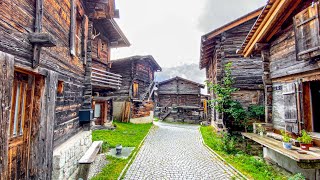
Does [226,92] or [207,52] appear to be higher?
[207,52]

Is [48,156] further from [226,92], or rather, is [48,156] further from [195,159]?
[226,92]

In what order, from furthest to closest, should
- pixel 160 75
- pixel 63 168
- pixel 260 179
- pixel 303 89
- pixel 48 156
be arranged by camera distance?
pixel 160 75, pixel 303 89, pixel 260 179, pixel 63 168, pixel 48 156

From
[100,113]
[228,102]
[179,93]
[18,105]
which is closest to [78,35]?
[18,105]

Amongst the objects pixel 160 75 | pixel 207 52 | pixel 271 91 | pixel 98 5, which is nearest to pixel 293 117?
pixel 271 91

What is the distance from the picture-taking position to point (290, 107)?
6457mm

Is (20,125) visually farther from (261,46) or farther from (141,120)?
(141,120)

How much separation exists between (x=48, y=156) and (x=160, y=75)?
308 feet

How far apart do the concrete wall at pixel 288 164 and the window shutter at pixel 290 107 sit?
3.35 ft

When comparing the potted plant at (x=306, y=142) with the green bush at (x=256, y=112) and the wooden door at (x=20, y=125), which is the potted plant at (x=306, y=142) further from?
the wooden door at (x=20, y=125)

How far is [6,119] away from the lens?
2555mm

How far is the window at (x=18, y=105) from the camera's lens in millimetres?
3266

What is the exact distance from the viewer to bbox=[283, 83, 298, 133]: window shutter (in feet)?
20.3

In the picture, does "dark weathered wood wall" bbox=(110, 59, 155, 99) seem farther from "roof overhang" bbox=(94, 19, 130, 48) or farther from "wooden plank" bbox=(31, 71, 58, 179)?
"wooden plank" bbox=(31, 71, 58, 179)

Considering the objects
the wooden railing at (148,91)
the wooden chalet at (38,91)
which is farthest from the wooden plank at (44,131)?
the wooden railing at (148,91)
